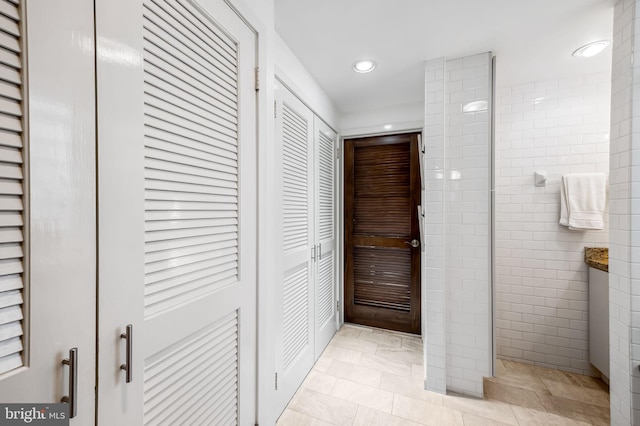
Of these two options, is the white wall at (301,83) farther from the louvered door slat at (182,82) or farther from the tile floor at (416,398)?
the tile floor at (416,398)

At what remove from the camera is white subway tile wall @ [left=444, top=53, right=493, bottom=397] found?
1884 mm

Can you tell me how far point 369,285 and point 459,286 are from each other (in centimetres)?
115

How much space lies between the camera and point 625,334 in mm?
1360

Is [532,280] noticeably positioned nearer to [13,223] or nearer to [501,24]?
[501,24]

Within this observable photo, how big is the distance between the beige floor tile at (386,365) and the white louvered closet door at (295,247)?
1.59 ft

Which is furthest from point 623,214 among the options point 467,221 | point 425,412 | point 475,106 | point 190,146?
point 190,146

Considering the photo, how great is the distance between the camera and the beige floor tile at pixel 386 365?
7.20 ft

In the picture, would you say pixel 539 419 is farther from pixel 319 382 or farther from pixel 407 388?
pixel 319 382

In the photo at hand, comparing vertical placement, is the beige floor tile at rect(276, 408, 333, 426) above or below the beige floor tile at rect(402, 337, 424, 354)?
below

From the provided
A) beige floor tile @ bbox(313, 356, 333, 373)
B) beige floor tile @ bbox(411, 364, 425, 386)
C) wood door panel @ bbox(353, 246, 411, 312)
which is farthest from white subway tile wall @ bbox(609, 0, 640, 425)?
beige floor tile @ bbox(313, 356, 333, 373)

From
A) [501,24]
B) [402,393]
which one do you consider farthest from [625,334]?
[501,24]

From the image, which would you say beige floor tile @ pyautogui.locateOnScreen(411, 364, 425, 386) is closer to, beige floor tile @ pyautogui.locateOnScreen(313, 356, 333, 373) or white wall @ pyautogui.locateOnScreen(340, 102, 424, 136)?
beige floor tile @ pyautogui.locateOnScreen(313, 356, 333, 373)

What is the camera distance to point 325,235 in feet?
8.60

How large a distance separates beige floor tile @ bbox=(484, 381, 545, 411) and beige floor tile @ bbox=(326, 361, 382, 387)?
2.53 feet
